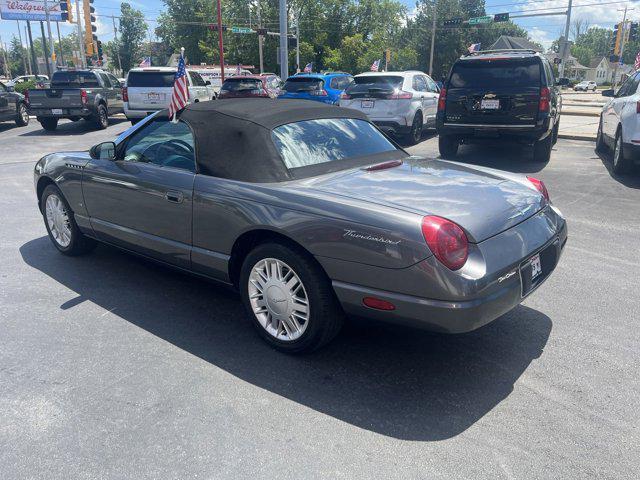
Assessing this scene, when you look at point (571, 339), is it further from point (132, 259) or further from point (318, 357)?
point (132, 259)

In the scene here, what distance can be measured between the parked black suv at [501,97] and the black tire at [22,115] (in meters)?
14.6

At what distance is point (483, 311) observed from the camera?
288 cm

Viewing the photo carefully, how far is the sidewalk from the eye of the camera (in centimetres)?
1324

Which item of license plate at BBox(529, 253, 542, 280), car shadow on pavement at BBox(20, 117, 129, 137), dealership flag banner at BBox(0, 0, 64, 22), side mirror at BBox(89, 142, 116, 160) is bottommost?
car shadow on pavement at BBox(20, 117, 129, 137)

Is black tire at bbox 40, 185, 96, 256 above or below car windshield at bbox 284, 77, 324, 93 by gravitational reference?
below

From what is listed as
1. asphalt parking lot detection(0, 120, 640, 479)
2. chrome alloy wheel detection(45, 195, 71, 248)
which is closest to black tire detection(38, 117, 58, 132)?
chrome alloy wheel detection(45, 195, 71, 248)

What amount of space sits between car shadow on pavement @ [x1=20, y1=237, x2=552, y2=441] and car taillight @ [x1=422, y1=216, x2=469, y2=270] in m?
0.58

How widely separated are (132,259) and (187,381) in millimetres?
2415

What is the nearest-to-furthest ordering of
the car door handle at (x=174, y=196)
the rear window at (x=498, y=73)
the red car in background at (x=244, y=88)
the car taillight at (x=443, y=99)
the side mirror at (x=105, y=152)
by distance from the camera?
the car door handle at (x=174, y=196) < the side mirror at (x=105, y=152) < the rear window at (x=498, y=73) < the car taillight at (x=443, y=99) < the red car in background at (x=244, y=88)

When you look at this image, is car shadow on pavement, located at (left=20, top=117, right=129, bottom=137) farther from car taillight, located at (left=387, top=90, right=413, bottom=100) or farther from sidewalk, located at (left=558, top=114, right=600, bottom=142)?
sidewalk, located at (left=558, top=114, right=600, bottom=142)

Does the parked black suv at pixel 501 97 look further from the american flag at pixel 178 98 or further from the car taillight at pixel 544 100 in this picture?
the american flag at pixel 178 98

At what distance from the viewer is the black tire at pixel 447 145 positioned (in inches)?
405

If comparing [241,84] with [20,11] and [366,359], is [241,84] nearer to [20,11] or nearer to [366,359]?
[366,359]

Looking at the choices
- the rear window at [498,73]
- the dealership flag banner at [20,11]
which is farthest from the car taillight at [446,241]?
the dealership flag banner at [20,11]
